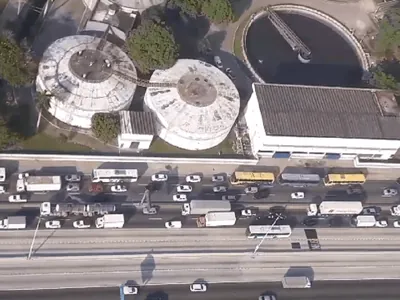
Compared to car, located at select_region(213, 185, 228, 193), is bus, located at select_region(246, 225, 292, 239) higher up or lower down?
lower down

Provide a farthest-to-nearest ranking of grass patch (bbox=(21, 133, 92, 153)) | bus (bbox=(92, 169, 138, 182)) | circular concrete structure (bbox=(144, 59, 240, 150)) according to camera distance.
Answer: circular concrete structure (bbox=(144, 59, 240, 150)) < grass patch (bbox=(21, 133, 92, 153)) < bus (bbox=(92, 169, 138, 182))

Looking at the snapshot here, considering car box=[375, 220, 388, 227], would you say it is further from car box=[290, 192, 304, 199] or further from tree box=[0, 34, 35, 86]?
tree box=[0, 34, 35, 86]

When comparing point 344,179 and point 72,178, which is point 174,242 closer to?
point 72,178

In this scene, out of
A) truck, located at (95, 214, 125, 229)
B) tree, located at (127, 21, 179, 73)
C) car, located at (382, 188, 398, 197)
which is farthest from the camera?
car, located at (382, 188, 398, 197)

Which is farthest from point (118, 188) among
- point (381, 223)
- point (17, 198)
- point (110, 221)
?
point (381, 223)

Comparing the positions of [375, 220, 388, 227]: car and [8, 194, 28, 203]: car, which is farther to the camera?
[375, 220, 388, 227]: car

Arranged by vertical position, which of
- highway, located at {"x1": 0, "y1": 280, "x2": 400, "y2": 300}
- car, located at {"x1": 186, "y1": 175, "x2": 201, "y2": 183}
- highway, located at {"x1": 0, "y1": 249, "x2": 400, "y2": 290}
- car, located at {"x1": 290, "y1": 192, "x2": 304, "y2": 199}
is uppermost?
car, located at {"x1": 186, "y1": 175, "x2": 201, "y2": 183}

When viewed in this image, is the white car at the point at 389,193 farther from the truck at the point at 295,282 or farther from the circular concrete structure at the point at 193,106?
the circular concrete structure at the point at 193,106

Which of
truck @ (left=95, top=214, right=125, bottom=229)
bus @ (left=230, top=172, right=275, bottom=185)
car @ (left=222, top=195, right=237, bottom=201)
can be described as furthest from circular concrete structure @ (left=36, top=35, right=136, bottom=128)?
Result: car @ (left=222, top=195, right=237, bottom=201)
